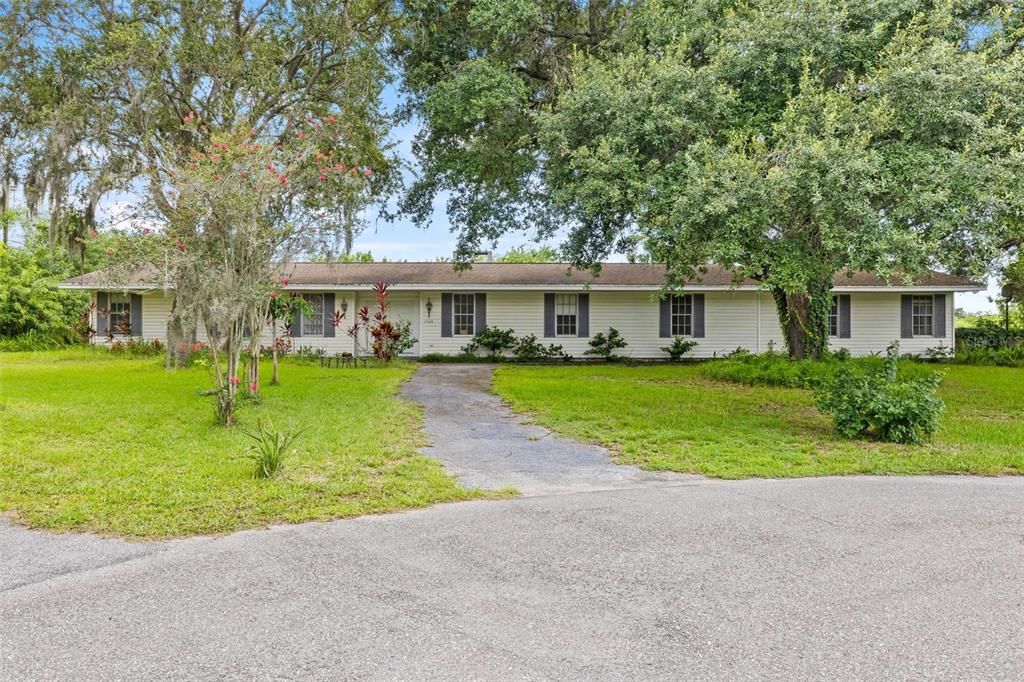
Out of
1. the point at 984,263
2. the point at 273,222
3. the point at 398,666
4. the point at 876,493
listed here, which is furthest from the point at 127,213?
the point at 984,263

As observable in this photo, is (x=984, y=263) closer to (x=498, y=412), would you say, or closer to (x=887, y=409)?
(x=887, y=409)

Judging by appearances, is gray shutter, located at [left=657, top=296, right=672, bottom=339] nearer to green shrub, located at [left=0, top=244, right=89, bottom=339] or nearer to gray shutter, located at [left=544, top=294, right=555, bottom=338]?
gray shutter, located at [left=544, top=294, right=555, bottom=338]

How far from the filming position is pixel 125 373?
538 inches

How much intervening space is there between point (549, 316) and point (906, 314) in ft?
35.3

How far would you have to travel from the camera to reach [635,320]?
63.7 ft

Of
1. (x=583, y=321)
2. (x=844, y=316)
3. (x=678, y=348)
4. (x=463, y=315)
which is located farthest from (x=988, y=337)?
(x=463, y=315)

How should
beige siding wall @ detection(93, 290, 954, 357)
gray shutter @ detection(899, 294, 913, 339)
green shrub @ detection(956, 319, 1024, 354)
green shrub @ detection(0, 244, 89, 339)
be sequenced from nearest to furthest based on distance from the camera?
beige siding wall @ detection(93, 290, 954, 357), gray shutter @ detection(899, 294, 913, 339), green shrub @ detection(956, 319, 1024, 354), green shrub @ detection(0, 244, 89, 339)

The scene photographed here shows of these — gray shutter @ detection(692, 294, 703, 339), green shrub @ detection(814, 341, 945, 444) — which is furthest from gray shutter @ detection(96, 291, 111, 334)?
green shrub @ detection(814, 341, 945, 444)

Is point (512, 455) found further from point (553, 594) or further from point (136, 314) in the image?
point (136, 314)

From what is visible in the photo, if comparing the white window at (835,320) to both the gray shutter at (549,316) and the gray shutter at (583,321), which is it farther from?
the gray shutter at (549,316)

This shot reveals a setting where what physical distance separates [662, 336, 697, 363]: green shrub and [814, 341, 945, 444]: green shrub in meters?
10.9

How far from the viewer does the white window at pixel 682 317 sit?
19391mm

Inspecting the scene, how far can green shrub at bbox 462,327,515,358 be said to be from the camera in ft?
61.5

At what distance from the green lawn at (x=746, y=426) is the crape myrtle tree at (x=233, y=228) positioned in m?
3.99
